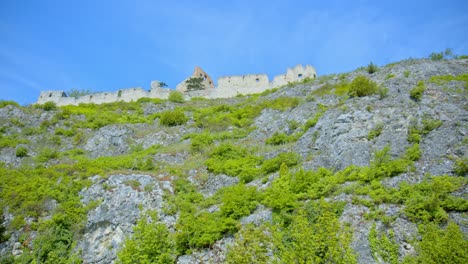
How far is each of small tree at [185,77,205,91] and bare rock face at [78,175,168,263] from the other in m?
32.1

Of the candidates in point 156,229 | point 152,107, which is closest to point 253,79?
point 152,107

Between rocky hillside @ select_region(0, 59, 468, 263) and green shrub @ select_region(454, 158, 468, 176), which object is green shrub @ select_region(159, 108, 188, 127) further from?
green shrub @ select_region(454, 158, 468, 176)

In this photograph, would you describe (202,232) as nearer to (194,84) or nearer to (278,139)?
(278,139)

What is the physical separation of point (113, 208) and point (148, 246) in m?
4.76

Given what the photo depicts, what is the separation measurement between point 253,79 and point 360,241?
34.9 m

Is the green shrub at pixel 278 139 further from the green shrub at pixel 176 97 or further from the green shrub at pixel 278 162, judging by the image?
the green shrub at pixel 176 97

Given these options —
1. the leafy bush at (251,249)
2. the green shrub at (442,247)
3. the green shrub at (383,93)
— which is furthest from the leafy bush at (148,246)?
the green shrub at (383,93)

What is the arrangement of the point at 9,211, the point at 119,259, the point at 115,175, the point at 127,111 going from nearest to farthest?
the point at 119,259
the point at 9,211
the point at 115,175
the point at 127,111

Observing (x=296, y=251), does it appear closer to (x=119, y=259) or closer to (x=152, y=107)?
(x=119, y=259)

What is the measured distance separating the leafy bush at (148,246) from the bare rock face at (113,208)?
1.33 metres

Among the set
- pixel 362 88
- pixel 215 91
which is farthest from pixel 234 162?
pixel 215 91

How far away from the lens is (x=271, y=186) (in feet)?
73.0

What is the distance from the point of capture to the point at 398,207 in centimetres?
1745

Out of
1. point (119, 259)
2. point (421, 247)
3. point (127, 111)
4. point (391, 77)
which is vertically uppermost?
point (127, 111)
